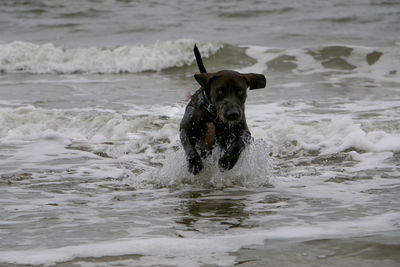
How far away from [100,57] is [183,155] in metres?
10.1

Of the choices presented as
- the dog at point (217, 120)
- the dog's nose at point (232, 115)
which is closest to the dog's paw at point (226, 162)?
the dog at point (217, 120)

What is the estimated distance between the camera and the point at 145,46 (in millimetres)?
16984

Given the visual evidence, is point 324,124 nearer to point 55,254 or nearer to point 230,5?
point 55,254

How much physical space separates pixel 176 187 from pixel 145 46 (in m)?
11.1

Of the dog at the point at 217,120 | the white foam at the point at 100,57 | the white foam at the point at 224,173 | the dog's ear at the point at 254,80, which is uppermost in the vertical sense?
the white foam at the point at 100,57

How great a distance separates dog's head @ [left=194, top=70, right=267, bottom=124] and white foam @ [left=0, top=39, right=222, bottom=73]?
30.5ft

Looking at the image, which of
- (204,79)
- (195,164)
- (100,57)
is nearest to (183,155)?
(195,164)

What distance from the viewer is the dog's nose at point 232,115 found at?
5.75 metres

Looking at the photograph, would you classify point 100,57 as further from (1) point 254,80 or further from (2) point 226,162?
(2) point 226,162

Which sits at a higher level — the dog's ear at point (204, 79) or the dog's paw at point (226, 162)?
the dog's ear at point (204, 79)

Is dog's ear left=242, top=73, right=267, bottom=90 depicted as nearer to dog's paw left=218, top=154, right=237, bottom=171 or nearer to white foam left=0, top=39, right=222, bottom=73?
dog's paw left=218, top=154, right=237, bottom=171

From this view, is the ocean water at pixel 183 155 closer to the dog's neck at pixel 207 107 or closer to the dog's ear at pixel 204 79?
the dog's neck at pixel 207 107

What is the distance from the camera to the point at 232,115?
5.75m

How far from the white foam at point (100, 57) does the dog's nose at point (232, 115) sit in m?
9.72
